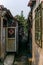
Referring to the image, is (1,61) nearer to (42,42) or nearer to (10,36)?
(10,36)

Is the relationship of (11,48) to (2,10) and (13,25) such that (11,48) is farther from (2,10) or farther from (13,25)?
(2,10)

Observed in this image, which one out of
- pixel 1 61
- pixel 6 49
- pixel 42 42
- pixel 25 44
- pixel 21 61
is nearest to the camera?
pixel 42 42

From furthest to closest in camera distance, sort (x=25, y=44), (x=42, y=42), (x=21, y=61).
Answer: (x=25, y=44)
(x=21, y=61)
(x=42, y=42)

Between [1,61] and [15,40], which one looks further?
[15,40]

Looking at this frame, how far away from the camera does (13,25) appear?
70.2ft

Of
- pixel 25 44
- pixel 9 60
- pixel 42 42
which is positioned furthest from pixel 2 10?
pixel 42 42

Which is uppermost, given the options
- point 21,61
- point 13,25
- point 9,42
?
point 13,25

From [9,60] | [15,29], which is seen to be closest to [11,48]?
[15,29]

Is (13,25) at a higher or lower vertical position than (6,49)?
higher

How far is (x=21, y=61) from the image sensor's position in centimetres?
1795

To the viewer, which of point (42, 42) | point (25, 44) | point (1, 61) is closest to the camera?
point (42, 42)

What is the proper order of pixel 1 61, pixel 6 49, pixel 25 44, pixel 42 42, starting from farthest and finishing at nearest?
1. pixel 25 44
2. pixel 6 49
3. pixel 1 61
4. pixel 42 42

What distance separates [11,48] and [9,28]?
1.77 metres

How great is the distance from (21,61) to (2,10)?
418cm
